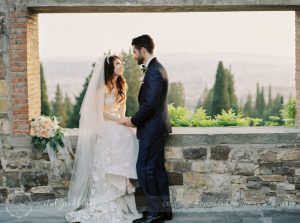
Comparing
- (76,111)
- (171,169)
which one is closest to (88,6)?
(171,169)

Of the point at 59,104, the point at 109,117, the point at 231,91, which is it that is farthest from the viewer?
the point at 59,104

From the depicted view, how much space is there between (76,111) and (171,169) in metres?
14.1

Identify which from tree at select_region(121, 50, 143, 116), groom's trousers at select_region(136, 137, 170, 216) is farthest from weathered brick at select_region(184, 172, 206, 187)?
tree at select_region(121, 50, 143, 116)

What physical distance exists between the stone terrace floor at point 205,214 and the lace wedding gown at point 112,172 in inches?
13.6

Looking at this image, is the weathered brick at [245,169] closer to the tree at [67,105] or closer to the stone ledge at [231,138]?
the stone ledge at [231,138]

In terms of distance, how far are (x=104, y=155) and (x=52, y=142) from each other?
701 millimetres

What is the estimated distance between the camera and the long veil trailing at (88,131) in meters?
5.59

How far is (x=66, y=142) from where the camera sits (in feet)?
19.3

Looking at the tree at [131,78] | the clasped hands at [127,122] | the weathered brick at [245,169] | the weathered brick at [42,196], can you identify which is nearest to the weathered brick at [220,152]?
the weathered brick at [245,169]

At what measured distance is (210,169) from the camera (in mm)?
5898

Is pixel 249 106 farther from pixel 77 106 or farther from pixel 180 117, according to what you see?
pixel 180 117

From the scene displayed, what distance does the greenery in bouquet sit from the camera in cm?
577

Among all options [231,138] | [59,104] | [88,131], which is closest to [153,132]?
[88,131]

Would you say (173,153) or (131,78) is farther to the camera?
(131,78)
